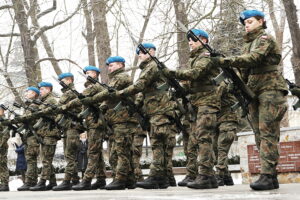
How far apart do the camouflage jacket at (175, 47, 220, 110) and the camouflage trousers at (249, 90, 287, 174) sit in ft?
3.23

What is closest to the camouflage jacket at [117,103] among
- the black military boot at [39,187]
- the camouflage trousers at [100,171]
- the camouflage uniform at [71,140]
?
the camouflage trousers at [100,171]

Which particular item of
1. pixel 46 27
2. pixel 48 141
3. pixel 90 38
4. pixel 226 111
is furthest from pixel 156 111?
pixel 90 38

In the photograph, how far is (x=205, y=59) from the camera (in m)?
7.42

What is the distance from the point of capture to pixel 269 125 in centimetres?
646

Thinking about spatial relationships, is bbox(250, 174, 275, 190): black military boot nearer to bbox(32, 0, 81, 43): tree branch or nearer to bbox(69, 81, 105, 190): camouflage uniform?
bbox(69, 81, 105, 190): camouflage uniform

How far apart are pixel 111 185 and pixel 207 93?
2.41 m

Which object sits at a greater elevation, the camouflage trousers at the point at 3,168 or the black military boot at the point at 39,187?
the camouflage trousers at the point at 3,168

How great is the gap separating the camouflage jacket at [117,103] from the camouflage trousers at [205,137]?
2.04m

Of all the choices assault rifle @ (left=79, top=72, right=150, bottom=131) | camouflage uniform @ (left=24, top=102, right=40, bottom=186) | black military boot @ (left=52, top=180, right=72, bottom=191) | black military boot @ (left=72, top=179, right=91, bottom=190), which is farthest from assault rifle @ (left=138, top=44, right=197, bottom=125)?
camouflage uniform @ (left=24, top=102, right=40, bottom=186)

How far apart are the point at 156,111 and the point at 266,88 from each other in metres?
2.16

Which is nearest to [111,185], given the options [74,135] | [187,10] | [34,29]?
[74,135]

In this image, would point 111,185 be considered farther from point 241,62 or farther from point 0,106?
point 0,106

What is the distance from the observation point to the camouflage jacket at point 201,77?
7.28 meters

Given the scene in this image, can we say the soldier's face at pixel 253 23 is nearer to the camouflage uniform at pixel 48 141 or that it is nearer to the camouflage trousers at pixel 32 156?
the camouflage uniform at pixel 48 141
